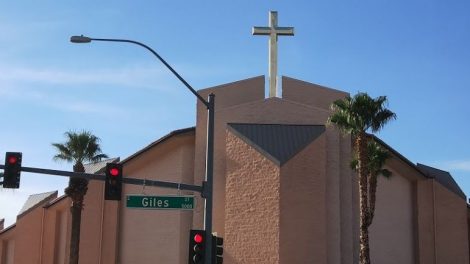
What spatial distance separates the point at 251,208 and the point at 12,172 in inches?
644

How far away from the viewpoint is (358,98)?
32.8m

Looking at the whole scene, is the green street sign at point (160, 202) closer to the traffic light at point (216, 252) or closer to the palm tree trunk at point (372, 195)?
the traffic light at point (216, 252)

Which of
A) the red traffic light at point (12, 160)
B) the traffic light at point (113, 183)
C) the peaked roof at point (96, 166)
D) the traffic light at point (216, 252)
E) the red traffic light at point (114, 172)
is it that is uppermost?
the peaked roof at point (96, 166)

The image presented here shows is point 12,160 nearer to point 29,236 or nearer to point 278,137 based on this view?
point 278,137

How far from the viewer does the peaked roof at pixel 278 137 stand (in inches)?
1358

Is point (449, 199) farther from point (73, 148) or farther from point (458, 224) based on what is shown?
point (73, 148)

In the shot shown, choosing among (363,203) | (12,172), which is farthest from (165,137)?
(12,172)

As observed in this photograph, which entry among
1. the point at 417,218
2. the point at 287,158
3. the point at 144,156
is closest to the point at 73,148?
the point at 144,156

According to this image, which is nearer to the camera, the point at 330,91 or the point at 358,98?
the point at 358,98

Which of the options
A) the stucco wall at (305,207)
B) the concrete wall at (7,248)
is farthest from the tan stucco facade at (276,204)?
the concrete wall at (7,248)

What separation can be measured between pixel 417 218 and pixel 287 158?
1001 cm

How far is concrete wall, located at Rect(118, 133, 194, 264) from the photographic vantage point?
37.6 metres

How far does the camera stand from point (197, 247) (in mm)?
19562

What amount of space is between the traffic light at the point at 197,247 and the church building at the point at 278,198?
11980mm
